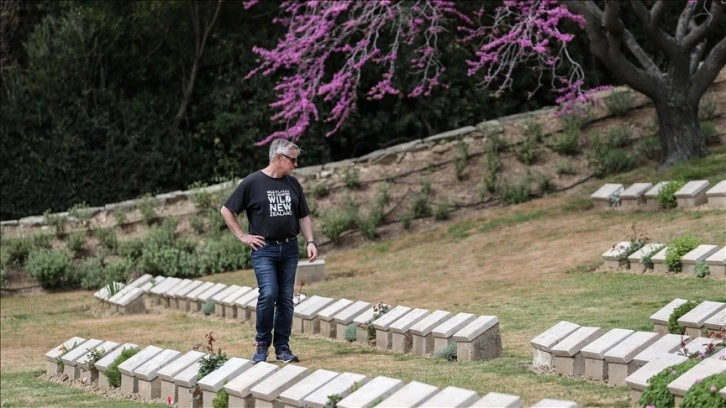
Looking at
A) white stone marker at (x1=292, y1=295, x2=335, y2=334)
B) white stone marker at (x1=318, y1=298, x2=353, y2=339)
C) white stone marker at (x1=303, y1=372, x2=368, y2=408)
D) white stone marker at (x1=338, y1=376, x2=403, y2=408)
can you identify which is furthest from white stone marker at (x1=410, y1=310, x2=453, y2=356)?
white stone marker at (x1=338, y1=376, x2=403, y2=408)

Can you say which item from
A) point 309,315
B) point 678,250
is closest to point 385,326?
point 309,315

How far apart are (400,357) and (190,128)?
1336 cm

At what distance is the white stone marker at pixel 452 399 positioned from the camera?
19.4 ft

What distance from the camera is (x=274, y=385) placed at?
714 centimetres

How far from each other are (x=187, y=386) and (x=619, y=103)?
13.5 metres

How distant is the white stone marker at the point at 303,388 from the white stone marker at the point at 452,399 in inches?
41.2

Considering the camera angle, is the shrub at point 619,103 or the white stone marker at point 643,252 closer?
the white stone marker at point 643,252

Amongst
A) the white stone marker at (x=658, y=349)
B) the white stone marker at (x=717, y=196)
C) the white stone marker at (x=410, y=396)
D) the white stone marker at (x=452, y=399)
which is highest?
the white stone marker at (x=452, y=399)

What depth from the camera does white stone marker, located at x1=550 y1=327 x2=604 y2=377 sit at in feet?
25.6

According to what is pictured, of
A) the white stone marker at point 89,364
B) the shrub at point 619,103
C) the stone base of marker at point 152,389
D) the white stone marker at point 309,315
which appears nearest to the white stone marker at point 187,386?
the stone base of marker at point 152,389

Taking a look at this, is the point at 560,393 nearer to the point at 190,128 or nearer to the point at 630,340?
the point at 630,340

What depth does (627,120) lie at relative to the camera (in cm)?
1988

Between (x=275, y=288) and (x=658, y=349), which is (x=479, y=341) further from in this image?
(x=658, y=349)

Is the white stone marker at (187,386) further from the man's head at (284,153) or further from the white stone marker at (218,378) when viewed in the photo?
the man's head at (284,153)
